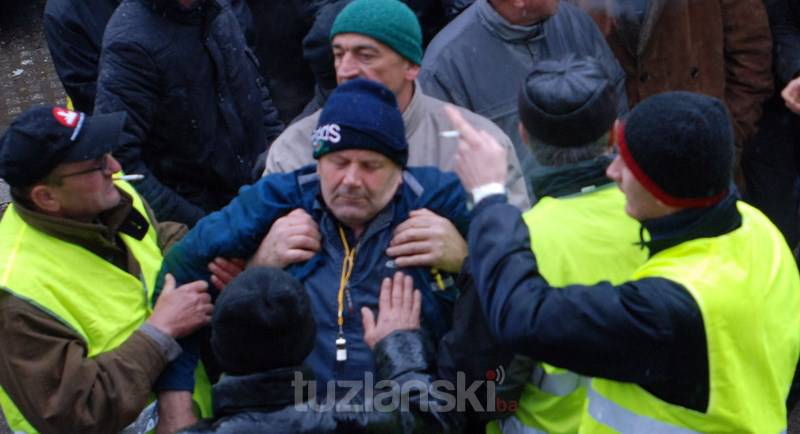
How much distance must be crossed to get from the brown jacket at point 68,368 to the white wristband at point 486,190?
3.65ft

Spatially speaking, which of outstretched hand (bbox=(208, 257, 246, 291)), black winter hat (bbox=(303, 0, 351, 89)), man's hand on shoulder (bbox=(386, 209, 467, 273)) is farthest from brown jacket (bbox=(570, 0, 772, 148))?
outstretched hand (bbox=(208, 257, 246, 291))

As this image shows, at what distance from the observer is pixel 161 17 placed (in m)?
4.15

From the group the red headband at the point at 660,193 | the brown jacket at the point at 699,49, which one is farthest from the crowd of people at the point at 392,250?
the brown jacket at the point at 699,49

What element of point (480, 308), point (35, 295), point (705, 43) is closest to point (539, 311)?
point (480, 308)

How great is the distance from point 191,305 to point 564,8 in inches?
81.0

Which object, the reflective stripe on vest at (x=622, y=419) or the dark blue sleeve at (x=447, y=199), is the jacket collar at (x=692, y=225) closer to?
the reflective stripe on vest at (x=622, y=419)

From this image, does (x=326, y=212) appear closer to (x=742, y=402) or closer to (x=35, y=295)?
(x=35, y=295)

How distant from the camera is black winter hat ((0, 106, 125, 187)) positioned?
9.90ft

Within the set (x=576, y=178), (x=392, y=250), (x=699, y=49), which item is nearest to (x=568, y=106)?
(x=576, y=178)

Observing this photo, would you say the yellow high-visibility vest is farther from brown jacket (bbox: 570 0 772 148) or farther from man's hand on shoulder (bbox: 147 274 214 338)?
brown jacket (bbox: 570 0 772 148)

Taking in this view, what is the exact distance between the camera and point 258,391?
239 cm

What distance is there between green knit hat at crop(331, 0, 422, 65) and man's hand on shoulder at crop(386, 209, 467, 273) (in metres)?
0.83

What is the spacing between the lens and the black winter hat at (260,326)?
2.38 metres

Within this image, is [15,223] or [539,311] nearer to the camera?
[539,311]
